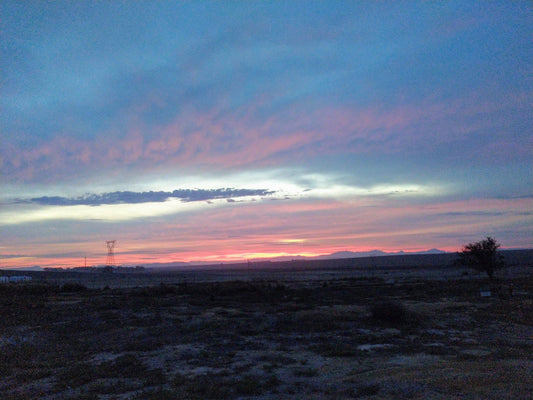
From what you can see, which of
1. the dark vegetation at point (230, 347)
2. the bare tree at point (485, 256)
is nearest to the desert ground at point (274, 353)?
the dark vegetation at point (230, 347)

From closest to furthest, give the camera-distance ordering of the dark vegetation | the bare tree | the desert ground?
the desert ground → the dark vegetation → the bare tree

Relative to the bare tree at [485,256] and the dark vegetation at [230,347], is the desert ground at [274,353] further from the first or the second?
the bare tree at [485,256]

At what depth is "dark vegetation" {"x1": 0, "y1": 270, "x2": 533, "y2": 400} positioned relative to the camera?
425 inches

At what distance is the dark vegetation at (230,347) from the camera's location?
10.8m

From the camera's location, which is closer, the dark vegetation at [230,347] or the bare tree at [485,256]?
the dark vegetation at [230,347]

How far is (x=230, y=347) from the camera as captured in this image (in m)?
16.4

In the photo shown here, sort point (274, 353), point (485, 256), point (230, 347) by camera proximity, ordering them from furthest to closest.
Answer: point (485, 256) → point (230, 347) → point (274, 353)

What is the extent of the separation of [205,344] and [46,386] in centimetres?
664

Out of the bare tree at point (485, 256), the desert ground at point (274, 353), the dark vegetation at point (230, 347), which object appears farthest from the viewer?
the bare tree at point (485, 256)

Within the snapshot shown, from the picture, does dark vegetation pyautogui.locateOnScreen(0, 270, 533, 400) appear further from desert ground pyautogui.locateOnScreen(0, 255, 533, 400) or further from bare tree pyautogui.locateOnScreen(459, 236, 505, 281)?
bare tree pyautogui.locateOnScreen(459, 236, 505, 281)

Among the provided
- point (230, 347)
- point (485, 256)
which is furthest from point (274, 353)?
point (485, 256)

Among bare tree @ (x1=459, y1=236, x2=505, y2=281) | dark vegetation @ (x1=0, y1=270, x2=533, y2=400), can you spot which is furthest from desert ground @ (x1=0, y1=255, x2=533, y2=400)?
bare tree @ (x1=459, y1=236, x2=505, y2=281)

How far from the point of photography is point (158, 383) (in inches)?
450

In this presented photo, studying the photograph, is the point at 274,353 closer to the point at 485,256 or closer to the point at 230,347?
the point at 230,347
